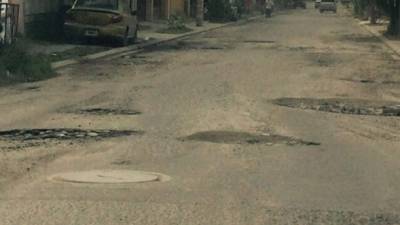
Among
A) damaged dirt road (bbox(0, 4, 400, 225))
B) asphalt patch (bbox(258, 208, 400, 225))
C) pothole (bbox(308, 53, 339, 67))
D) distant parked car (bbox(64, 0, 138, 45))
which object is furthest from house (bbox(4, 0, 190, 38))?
asphalt patch (bbox(258, 208, 400, 225))

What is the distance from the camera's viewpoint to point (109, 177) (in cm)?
813

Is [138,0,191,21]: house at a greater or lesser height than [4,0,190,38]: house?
lesser

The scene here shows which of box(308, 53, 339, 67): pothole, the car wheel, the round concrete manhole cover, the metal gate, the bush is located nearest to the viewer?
the round concrete manhole cover

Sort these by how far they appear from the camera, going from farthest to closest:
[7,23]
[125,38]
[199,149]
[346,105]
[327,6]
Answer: [327,6] < [125,38] < [7,23] < [346,105] < [199,149]

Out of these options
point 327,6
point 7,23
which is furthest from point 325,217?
point 327,6

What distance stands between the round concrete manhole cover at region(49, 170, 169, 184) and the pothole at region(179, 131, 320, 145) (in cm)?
216

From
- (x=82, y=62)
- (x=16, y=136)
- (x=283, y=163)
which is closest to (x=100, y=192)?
(x=283, y=163)

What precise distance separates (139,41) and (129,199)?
24.6m

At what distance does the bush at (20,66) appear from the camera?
17156 millimetres

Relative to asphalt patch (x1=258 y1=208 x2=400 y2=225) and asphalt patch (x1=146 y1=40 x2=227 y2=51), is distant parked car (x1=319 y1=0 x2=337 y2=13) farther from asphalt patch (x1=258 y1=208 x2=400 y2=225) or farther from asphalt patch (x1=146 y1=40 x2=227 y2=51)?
asphalt patch (x1=258 y1=208 x2=400 y2=225)

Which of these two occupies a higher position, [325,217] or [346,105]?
[325,217]

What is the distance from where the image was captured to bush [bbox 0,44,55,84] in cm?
1716

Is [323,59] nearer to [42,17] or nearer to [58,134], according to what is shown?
[42,17]

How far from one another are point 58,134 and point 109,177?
2640 mm
